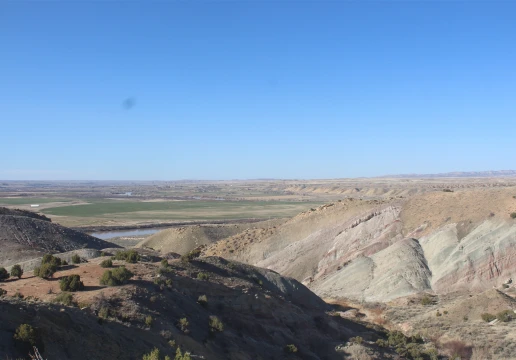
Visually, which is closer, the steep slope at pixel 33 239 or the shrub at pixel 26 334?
the shrub at pixel 26 334

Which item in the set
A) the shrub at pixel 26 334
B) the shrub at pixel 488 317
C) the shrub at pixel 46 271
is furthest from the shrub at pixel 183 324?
the shrub at pixel 488 317

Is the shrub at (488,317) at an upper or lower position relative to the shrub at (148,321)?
lower

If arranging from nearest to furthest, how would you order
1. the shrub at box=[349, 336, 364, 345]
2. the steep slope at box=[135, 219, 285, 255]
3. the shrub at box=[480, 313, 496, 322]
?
the shrub at box=[349, 336, 364, 345]
the shrub at box=[480, 313, 496, 322]
the steep slope at box=[135, 219, 285, 255]

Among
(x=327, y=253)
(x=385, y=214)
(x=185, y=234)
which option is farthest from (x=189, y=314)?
(x=185, y=234)

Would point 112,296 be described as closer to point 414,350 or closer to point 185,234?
point 414,350

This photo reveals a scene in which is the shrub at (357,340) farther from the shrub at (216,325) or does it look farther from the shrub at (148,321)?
the shrub at (148,321)

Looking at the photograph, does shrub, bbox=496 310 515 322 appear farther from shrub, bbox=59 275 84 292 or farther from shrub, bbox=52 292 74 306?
shrub, bbox=52 292 74 306

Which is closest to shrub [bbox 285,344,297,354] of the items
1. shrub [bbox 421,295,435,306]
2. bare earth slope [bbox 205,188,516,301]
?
shrub [bbox 421,295,435,306]
